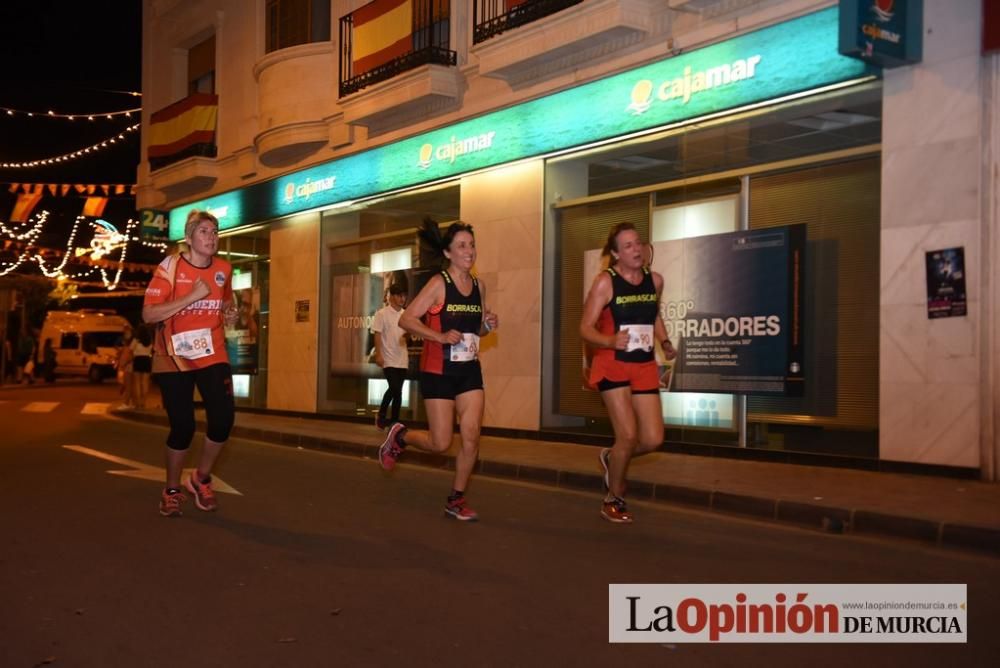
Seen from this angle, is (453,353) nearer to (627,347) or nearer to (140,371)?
(627,347)

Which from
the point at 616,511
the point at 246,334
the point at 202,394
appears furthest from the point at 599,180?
the point at 246,334

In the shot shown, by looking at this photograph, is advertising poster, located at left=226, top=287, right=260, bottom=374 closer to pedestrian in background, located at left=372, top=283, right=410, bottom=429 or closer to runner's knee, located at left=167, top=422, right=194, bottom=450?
pedestrian in background, located at left=372, top=283, right=410, bottom=429

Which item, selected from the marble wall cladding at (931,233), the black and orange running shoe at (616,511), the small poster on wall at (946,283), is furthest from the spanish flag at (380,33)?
the black and orange running shoe at (616,511)

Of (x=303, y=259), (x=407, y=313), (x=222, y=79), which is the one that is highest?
(x=222, y=79)

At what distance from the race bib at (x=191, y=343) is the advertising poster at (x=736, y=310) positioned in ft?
16.2

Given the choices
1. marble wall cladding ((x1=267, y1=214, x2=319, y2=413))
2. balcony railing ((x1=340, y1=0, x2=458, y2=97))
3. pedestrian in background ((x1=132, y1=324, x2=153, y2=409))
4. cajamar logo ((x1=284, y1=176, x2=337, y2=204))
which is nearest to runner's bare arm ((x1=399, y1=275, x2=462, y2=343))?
balcony railing ((x1=340, y1=0, x2=458, y2=97))

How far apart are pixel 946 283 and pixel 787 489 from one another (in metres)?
2.42

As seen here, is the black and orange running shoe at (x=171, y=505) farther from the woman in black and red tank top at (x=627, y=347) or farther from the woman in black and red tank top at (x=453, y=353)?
the woman in black and red tank top at (x=627, y=347)

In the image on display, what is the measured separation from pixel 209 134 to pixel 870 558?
63.5 feet

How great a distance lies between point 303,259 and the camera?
810 inches

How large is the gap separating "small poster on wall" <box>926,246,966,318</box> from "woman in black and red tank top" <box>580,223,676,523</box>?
3.35m

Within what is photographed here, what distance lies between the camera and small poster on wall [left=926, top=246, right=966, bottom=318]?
9.59 metres

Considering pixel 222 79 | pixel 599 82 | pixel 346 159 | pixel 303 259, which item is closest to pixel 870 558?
pixel 599 82

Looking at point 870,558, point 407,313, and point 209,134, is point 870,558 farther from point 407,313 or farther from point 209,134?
point 209,134
